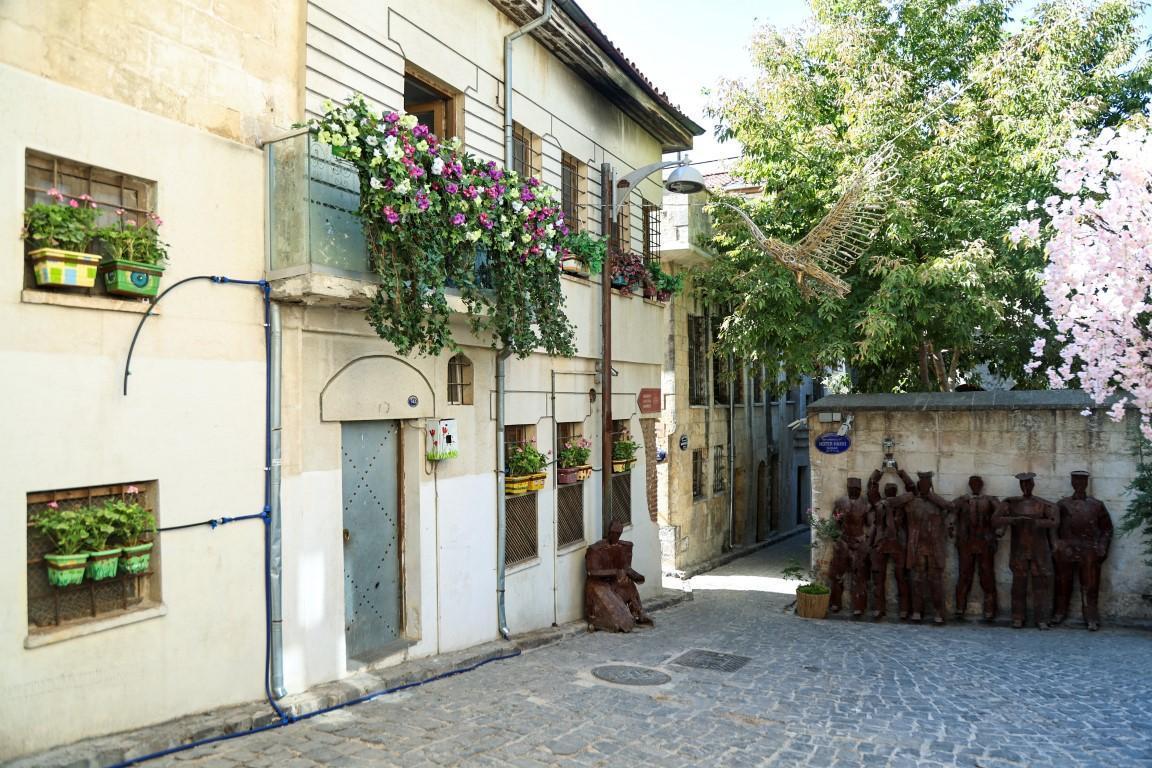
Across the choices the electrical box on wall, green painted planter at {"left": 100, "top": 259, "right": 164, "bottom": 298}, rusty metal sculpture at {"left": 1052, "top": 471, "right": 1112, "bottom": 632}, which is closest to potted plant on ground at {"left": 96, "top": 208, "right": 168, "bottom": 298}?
green painted planter at {"left": 100, "top": 259, "right": 164, "bottom": 298}

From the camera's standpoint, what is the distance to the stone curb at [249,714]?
5297 millimetres

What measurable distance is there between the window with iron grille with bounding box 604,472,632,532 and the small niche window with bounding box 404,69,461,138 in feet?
19.1

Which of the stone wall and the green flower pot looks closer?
the green flower pot

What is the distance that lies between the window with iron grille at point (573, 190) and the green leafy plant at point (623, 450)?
3.26 meters

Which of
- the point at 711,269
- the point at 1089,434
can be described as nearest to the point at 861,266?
the point at 711,269

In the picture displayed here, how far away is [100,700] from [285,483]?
6.92 feet

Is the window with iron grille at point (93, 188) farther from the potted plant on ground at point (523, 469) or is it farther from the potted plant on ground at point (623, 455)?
the potted plant on ground at point (623, 455)

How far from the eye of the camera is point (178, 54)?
6504 mm

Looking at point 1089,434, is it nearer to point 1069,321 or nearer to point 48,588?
point 1069,321

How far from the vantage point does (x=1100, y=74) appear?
15.1 m

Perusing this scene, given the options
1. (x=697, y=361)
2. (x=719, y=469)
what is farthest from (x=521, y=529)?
(x=719, y=469)

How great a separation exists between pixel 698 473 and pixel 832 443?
22.5 ft

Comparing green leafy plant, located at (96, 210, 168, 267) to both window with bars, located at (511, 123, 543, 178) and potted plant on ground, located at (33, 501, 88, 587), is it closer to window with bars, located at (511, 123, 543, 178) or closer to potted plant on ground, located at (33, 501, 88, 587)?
potted plant on ground, located at (33, 501, 88, 587)

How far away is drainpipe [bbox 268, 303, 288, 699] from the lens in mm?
6980
